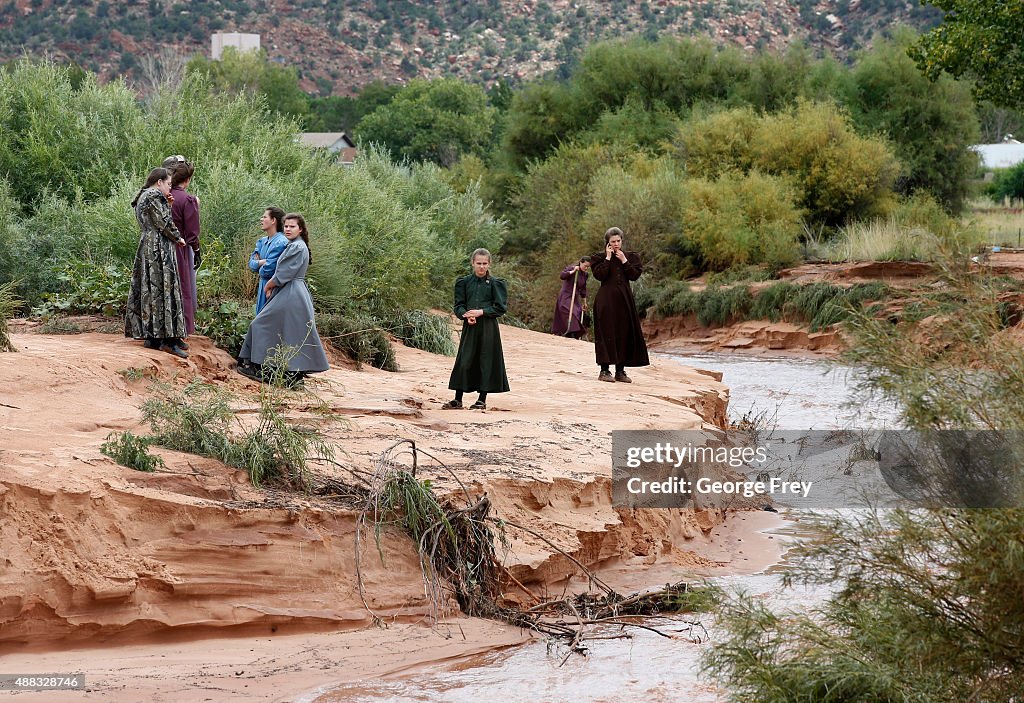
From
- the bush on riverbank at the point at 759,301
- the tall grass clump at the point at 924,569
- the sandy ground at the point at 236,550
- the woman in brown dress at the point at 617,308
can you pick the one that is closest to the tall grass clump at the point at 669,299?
the bush on riverbank at the point at 759,301

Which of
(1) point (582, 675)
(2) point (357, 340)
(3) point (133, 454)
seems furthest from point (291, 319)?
(1) point (582, 675)

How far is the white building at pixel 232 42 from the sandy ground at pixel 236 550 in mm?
63356

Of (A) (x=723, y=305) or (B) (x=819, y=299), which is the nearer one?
(B) (x=819, y=299)

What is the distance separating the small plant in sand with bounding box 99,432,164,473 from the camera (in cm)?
720

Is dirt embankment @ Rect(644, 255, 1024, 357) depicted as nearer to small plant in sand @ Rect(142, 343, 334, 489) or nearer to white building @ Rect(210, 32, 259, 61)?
small plant in sand @ Rect(142, 343, 334, 489)

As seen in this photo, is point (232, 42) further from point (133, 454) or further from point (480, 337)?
point (133, 454)

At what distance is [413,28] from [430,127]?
18141 millimetres

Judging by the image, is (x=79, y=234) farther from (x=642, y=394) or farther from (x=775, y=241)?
(x=775, y=241)

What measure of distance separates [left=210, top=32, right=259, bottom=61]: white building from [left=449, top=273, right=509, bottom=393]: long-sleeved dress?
61771 millimetres

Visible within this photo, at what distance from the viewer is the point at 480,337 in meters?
10.8

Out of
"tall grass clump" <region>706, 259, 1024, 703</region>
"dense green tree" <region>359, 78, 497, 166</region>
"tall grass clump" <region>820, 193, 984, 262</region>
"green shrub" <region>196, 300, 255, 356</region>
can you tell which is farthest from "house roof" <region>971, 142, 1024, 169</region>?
"tall grass clump" <region>706, 259, 1024, 703</region>

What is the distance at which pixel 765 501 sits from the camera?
11.0 metres

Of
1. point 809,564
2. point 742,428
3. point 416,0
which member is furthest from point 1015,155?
point 809,564

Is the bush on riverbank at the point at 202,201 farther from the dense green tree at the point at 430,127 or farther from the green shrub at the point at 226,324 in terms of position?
the dense green tree at the point at 430,127
